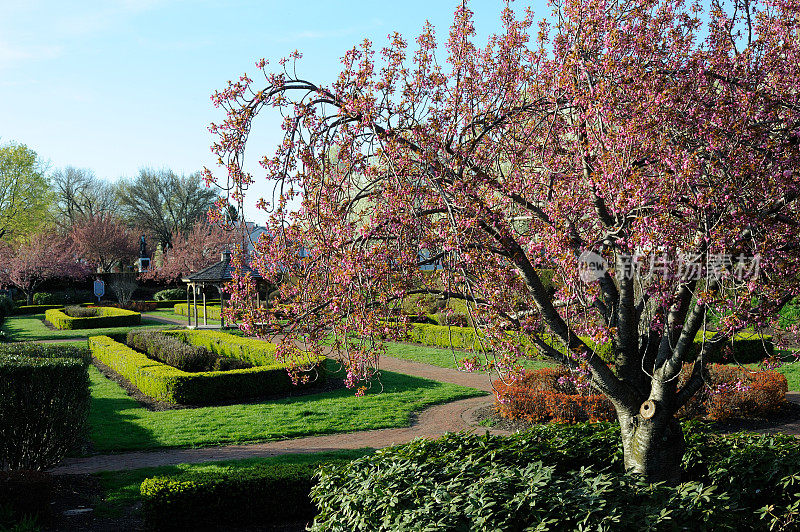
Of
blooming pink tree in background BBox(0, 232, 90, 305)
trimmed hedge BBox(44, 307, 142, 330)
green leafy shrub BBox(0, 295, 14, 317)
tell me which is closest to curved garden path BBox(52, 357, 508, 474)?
trimmed hedge BBox(44, 307, 142, 330)

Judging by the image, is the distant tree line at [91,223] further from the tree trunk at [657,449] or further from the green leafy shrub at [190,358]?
the tree trunk at [657,449]

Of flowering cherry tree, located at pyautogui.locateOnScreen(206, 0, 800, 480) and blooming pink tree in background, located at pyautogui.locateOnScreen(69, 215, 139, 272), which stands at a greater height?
blooming pink tree in background, located at pyautogui.locateOnScreen(69, 215, 139, 272)

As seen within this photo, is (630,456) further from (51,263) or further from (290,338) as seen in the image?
(51,263)

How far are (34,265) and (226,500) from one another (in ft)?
126

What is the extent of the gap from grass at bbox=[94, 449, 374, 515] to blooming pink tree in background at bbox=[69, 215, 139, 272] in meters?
44.1

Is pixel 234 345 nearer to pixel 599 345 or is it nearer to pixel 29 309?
pixel 599 345

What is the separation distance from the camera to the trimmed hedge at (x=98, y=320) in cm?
2658

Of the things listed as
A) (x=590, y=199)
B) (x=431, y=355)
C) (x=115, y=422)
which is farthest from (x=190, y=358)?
(x=590, y=199)

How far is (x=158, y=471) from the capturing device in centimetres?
777

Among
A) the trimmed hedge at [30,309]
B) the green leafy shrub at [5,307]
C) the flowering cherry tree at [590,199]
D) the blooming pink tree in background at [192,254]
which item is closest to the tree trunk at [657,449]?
the flowering cherry tree at [590,199]

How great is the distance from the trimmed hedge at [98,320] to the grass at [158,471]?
21.2 meters

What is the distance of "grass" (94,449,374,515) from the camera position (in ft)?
22.3

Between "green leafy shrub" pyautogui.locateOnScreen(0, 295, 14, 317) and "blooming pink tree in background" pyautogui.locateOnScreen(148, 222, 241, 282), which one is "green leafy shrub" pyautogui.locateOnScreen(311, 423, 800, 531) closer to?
"green leafy shrub" pyautogui.locateOnScreen(0, 295, 14, 317)

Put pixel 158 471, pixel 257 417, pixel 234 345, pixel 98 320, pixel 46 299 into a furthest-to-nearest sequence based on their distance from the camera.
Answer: pixel 46 299 → pixel 98 320 → pixel 234 345 → pixel 257 417 → pixel 158 471
